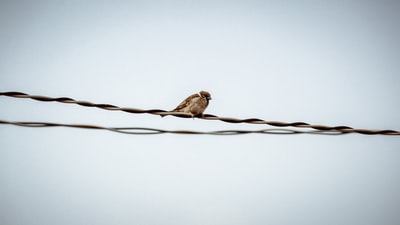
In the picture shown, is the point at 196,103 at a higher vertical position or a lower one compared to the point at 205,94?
lower

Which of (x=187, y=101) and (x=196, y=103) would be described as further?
(x=187, y=101)

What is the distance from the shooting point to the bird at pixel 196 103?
660 cm

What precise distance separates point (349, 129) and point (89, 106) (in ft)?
9.57

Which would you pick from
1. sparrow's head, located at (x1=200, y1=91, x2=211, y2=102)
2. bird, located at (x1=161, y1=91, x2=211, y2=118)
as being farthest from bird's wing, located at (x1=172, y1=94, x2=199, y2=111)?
sparrow's head, located at (x1=200, y1=91, x2=211, y2=102)

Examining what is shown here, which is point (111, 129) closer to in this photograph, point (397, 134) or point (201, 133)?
point (201, 133)

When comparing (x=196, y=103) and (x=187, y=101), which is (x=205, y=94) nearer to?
(x=187, y=101)

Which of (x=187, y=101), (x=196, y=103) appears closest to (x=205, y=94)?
(x=187, y=101)

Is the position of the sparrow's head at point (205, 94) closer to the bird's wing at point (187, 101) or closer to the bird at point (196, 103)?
the bird at point (196, 103)

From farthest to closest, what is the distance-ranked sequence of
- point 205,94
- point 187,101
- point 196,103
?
1. point 205,94
2. point 187,101
3. point 196,103

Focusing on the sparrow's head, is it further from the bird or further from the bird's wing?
the bird's wing

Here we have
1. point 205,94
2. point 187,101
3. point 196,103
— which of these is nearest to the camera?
point 196,103

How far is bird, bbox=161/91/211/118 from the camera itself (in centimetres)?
660

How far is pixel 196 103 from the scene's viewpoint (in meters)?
6.84

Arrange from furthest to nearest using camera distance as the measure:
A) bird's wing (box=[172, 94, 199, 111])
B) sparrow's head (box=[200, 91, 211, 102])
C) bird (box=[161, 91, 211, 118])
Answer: sparrow's head (box=[200, 91, 211, 102]) < bird's wing (box=[172, 94, 199, 111]) < bird (box=[161, 91, 211, 118])
